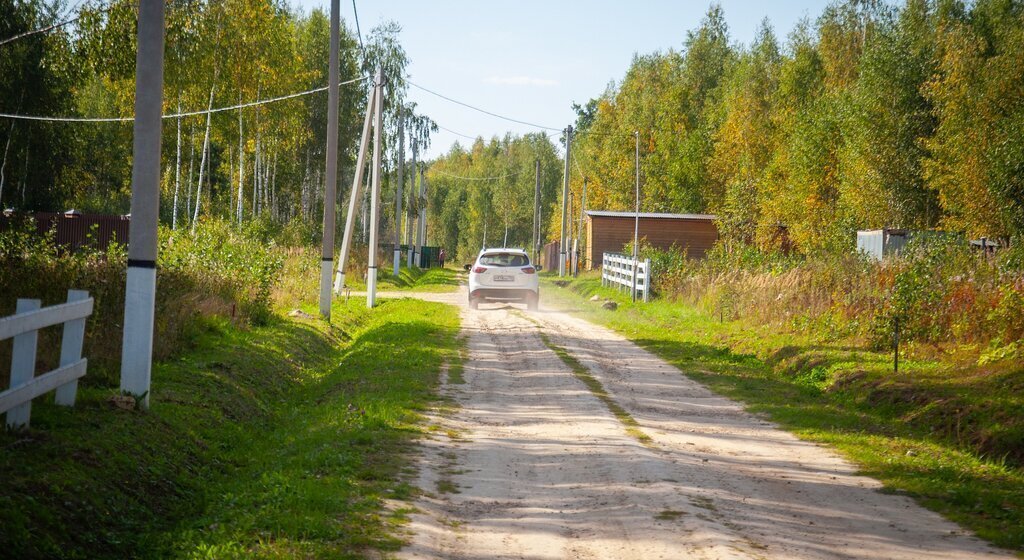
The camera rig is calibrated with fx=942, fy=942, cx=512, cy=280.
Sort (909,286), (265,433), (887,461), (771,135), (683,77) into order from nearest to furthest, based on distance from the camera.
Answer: (887,461) → (265,433) → (909,286) → (771,135) → (683,77)

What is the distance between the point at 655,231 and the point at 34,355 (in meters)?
48.0

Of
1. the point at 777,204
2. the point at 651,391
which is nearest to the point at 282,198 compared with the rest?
the point at 777,204

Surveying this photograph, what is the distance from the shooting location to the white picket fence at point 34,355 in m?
6.46

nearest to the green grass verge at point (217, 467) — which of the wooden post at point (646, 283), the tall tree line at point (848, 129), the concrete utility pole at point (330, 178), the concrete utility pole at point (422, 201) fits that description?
the concrete utility pole at point (330, 178)

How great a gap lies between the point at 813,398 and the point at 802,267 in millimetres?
9591

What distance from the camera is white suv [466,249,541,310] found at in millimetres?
26594

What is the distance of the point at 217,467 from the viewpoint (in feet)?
27.4

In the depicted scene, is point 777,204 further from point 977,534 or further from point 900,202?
point 977,534

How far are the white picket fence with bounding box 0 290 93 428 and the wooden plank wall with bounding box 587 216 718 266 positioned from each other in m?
46.3

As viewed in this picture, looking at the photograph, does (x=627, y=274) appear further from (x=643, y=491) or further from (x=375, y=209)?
(x=643, y=491)

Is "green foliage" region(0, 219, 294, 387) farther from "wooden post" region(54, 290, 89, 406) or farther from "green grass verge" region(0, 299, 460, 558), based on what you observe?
"wooden post" region(54, 290, 89, 406)

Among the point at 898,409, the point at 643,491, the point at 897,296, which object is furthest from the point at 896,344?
the point at 643,491

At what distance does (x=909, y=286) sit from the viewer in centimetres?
1433

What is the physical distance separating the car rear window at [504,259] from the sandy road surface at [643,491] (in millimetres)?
14295
